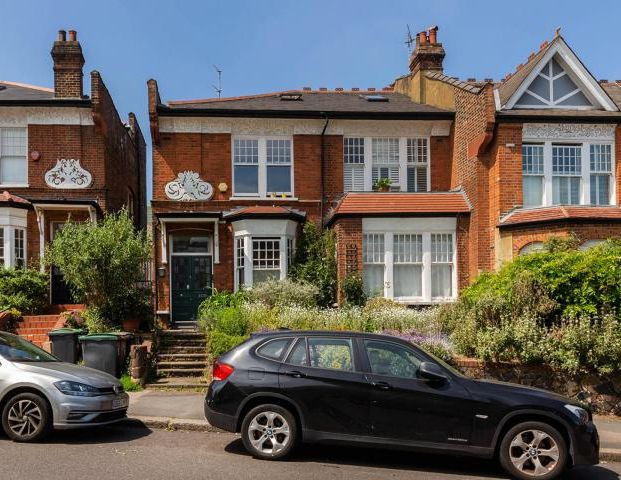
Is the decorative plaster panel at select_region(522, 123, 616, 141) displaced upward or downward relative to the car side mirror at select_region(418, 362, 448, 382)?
upward

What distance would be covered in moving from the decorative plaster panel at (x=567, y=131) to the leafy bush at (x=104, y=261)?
1100 centimetres

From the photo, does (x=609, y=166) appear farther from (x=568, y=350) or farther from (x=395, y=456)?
(x=395, y=456)

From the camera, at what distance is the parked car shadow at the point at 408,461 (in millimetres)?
7451

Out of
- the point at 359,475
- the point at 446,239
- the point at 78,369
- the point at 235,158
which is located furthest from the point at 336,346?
the point at 235,158

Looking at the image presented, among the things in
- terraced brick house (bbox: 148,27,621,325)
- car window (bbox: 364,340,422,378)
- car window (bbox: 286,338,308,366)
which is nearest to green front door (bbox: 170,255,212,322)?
terraced brick house (bbox: 148,27,621,325)

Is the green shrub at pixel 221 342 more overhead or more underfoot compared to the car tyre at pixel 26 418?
more overhead

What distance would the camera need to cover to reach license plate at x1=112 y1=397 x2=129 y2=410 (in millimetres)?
8656

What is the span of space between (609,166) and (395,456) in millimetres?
13367

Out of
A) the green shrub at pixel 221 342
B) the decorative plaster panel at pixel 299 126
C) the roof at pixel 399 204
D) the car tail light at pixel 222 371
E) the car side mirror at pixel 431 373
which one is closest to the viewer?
the car side mirror at pixel 431 373

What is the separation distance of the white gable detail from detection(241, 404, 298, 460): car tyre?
13120mm

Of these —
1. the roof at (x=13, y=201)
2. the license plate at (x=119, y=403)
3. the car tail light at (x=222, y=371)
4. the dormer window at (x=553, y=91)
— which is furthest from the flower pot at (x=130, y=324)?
the dormer window at (x=553, y=91)

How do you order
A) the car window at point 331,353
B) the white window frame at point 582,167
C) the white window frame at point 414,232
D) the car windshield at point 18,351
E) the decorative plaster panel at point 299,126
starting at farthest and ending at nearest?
the decorative plaster panel at point 299,126
the white window frame at point 582,167
the white window frame at point 414,232
the car windshield at point 18,351
the car window at point 331,353

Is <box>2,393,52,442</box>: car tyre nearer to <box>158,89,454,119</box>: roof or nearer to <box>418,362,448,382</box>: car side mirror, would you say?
<box>418,362,448,382</box>: car side mirror

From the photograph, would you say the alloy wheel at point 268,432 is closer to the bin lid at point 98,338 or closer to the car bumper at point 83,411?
the car bumper at point 83,411
